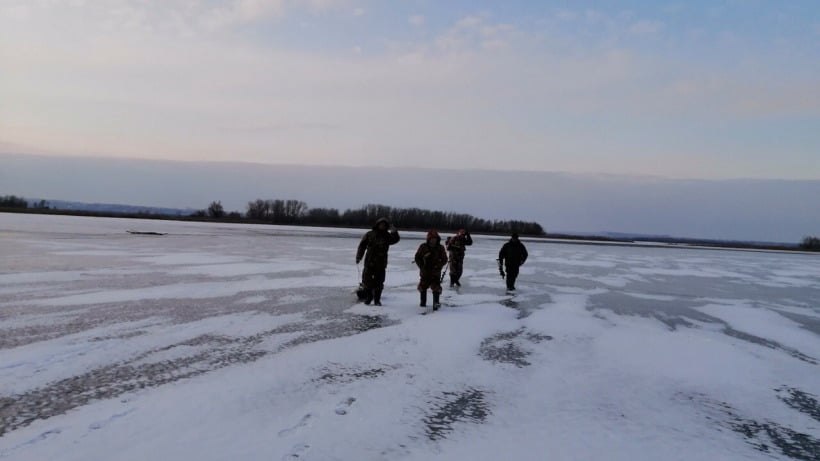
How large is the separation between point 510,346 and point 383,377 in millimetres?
2296

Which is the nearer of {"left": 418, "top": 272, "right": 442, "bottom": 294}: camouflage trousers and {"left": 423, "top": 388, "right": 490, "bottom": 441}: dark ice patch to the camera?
{"left": 423, "top": 388, "right": 490, "bottom": 441}: dark ice patch

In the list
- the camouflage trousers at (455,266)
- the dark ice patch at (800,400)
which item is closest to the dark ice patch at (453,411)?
the dark ice patch at (800,400)

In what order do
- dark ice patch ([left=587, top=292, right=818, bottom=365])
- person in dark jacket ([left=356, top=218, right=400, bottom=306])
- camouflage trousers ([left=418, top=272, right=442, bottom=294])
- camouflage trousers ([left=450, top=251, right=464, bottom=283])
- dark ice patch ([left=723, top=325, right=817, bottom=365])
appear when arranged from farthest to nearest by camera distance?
camouflage trousers ([left=450, top=251, right=464, bottom=283]), person in dark jacket ([left=356, top=218, right=400, bottom=306]), camouflage trousers ([left=418, top=272, right=442, bottom=294]), dark ice patch ([left=587, top=292, right=818, bottom=365]), dark ice patch ([left=723, top=325, right=817, bottom=365])

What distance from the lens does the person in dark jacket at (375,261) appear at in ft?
31.0

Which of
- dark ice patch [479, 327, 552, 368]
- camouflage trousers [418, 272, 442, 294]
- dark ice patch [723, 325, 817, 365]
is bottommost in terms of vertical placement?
dark ice patch [723, 325, 817, 365]

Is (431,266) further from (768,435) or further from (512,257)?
(768,435)

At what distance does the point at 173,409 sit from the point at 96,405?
61cm

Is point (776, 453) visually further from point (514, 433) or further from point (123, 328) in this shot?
point (123, 328)

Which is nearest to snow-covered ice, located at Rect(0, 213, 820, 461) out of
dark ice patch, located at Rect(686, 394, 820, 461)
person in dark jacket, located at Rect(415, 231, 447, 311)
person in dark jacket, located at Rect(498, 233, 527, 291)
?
dark ice patch, located at Rect(686, 394, 820, 461)

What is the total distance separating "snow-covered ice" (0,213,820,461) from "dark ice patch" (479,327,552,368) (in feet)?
0.17

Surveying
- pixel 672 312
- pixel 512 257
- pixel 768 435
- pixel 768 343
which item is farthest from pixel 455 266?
pixel 768 435

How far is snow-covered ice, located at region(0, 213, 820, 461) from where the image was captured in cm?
352

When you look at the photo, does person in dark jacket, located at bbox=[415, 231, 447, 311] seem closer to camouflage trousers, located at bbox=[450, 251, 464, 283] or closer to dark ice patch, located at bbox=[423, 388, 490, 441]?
camouflage trousers, located at bbox=[450, 251, 464, 283]

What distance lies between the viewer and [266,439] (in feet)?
11.3
